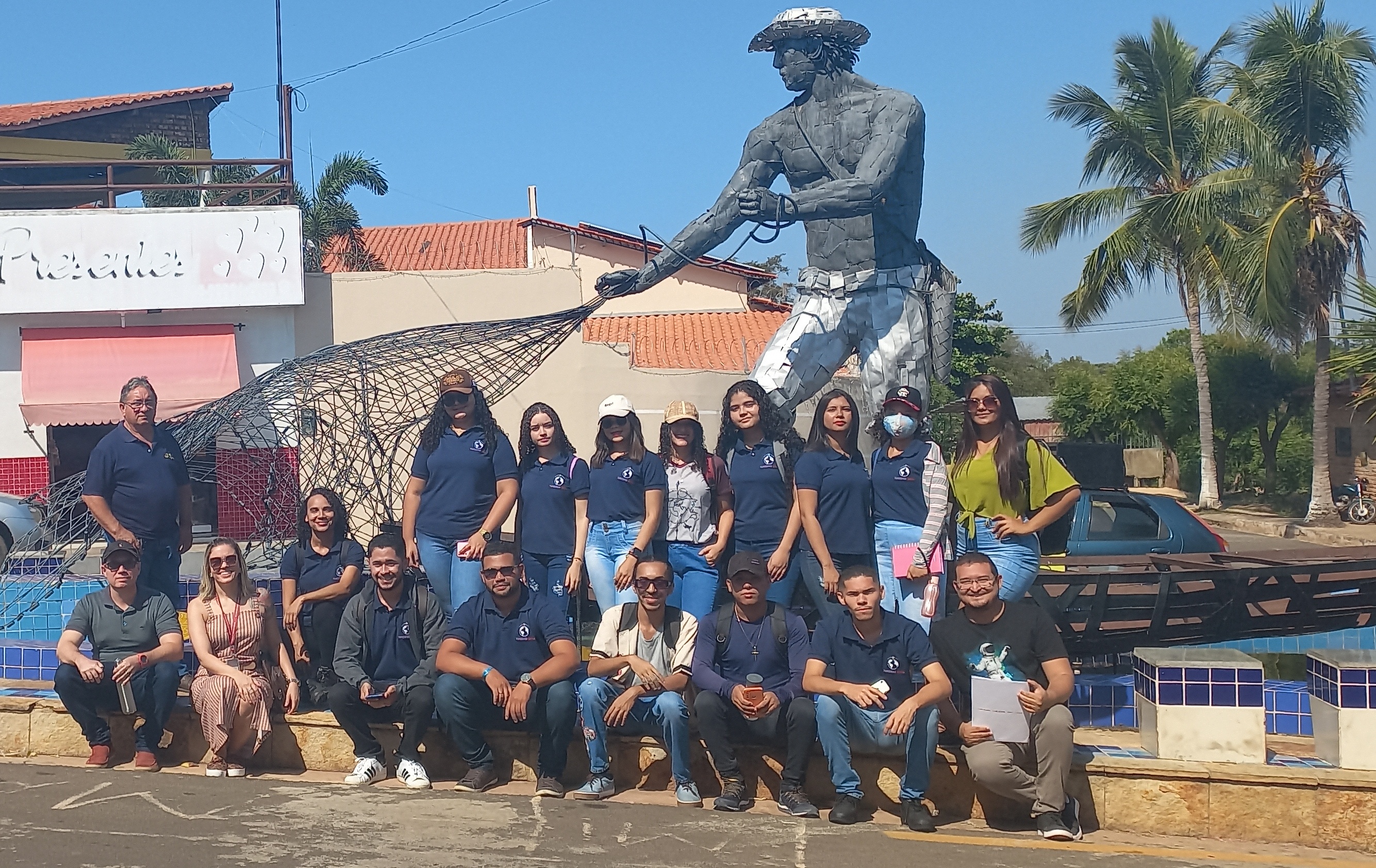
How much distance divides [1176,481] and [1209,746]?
2646 centimetres

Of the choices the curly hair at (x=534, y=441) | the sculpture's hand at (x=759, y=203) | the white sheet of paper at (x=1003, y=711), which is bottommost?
the white sheet of paper at (x=1003, y=711)

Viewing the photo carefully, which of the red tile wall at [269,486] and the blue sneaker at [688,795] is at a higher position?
the red tile wall at [269,486]

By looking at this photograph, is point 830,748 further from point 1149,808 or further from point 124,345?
point 124,345

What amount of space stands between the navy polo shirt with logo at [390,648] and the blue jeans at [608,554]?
884 millimetres

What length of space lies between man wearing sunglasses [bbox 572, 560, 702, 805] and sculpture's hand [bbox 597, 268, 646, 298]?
219cm

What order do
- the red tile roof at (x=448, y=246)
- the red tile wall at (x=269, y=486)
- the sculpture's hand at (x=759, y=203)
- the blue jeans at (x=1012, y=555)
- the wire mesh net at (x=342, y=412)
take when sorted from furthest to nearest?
the red tile roof at (x=448, y=246) → the red tile wall at (x=269, y=486) → the wire mesh net at (x=342, y=412) → the sculpture's hand at (x=759, y=203) → the blue jeans at (x=1012, y=555)

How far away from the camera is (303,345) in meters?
18.9

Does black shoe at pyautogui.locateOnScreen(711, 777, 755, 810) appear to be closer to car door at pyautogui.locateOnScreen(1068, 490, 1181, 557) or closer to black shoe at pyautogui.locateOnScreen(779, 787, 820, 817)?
black shoe at pyautogui.locateOnScreen(779, 787, 820, 817)

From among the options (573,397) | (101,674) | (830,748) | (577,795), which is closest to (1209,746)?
(830,748)

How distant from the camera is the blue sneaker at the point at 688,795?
541 cm

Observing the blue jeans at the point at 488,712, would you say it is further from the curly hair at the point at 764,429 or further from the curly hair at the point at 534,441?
the curly hair at the point at 764,429

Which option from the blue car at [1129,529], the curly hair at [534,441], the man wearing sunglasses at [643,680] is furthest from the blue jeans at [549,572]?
the blue car at [1129,529]

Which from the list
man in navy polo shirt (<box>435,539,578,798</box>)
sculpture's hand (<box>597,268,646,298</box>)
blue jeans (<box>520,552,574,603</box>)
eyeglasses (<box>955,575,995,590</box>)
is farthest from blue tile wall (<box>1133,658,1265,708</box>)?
sculpture's hand (<box>597,268,646,298</box>)

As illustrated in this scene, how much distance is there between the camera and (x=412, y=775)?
5.70 metres
